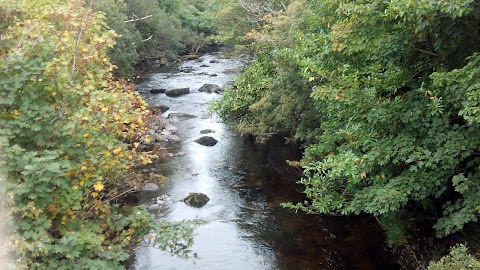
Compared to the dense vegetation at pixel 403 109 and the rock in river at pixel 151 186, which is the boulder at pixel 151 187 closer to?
the rock in river at pixel 151 186

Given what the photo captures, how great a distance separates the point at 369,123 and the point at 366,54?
4.42 feet

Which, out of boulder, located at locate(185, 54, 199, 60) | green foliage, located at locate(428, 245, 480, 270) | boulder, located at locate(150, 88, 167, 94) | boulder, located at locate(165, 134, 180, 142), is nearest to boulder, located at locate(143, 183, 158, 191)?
boulder, located at locate(165, 134, 180, 142)

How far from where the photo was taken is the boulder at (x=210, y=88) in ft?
90.3

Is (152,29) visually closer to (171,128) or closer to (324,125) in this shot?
(171,128)

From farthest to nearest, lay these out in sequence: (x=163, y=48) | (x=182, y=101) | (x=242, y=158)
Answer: (x=163, y=48), (x=182, y=101), (x=242, y=158)

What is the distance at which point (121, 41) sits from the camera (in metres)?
25.8

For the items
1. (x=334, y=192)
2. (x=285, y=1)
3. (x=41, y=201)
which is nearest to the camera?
(x=41, y=201)

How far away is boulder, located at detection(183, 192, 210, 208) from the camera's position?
43.3 ft

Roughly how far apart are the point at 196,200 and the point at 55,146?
823 centimetres

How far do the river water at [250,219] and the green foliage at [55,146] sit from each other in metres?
2.73

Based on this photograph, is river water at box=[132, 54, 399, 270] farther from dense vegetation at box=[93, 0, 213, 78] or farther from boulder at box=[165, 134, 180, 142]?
dense vegetation at box=[93, 0, 213, 78]

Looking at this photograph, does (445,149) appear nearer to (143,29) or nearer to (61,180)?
(61,180)

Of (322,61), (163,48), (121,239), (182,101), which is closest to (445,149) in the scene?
(322,61)

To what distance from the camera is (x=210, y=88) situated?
27.7 m
